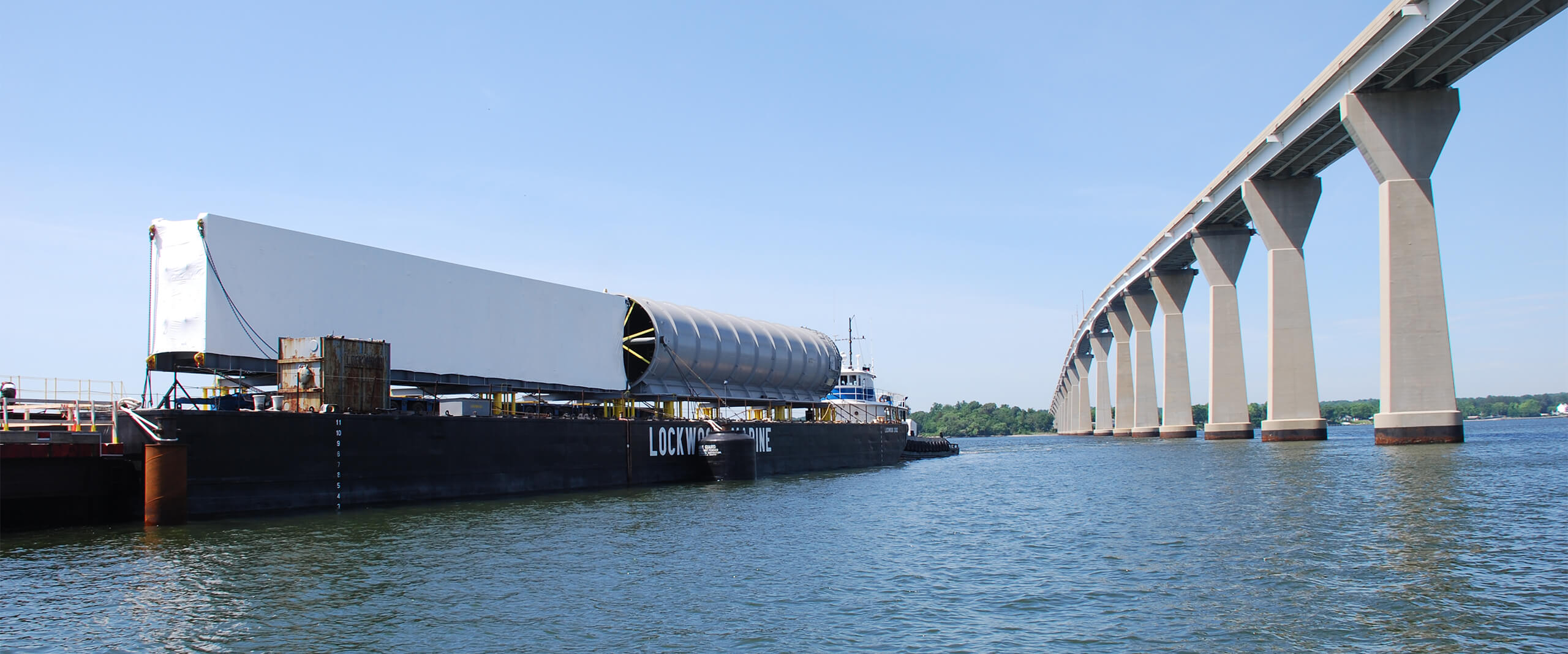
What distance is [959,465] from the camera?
54562 millimetres


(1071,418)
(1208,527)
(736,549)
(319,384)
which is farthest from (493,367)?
(1071,418)

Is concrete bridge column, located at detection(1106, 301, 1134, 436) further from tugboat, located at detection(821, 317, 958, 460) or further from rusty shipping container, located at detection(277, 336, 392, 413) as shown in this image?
rusty shipping container, located at detection(277, 336, 392, 413)

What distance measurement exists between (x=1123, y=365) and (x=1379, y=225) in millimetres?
75162

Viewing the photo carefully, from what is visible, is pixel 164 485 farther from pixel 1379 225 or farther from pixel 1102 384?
pixel 1102 384

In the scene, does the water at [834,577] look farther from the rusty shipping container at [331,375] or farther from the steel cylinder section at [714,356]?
the steel cylinder section at [714,356]

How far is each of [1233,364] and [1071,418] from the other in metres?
107

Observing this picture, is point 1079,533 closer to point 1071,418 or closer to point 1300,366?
point 1300,366

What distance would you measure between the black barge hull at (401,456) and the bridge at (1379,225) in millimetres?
31008

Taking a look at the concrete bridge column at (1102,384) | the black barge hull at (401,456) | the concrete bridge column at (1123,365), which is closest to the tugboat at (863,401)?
the black barge hull at (401,456)

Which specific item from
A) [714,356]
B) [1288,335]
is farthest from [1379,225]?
[714,356]

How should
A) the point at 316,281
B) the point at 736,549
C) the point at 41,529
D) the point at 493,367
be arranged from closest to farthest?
the point at 736,549 < the point at 41,529 < the point at 316,281 < the point at 493,367

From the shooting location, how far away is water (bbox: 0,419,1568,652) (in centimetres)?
→ 1123

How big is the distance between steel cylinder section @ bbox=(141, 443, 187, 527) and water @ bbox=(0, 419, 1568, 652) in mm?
446

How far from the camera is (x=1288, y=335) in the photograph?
56562mm
